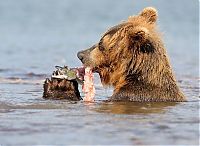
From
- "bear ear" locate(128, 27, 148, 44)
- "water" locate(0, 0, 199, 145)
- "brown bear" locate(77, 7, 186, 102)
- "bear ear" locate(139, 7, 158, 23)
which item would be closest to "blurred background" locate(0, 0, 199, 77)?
"water" locate(0, 0, 199, 145)

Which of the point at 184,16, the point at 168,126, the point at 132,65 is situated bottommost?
the point at 168,126

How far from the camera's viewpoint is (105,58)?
9.63 meters

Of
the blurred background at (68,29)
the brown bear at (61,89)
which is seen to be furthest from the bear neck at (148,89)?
the blurred background at (68,29)

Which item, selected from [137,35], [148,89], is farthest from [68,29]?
[137,35]

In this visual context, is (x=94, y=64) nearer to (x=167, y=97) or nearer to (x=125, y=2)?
(x=167, y=97)

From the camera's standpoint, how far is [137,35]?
9.36 metres

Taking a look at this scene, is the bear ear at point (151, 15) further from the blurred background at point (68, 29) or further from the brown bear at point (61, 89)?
the blurred background at point (68, 29)

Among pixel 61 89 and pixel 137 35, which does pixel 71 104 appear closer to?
pixel 61 89

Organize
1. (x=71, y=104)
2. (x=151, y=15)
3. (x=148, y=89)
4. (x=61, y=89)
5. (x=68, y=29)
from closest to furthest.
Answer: (x=71, y=104), (x=148, y=89), (x=61, y=89), (x=151, y=15), (x=68, y=29)

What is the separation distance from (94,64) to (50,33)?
18588mm

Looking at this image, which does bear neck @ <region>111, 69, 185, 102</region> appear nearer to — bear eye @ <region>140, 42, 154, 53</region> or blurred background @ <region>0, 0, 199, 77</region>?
bear eye @ <region>140, 42, 154, 53</region>

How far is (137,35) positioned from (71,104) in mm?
1183

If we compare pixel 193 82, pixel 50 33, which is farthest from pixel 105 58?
pixel 50 33

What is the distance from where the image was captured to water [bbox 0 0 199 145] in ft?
23.4
